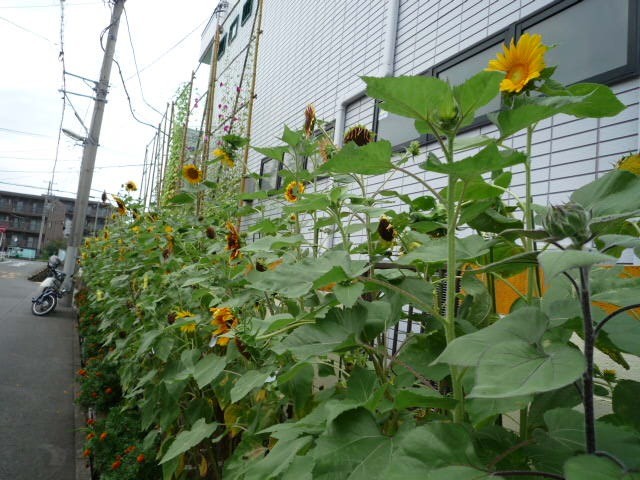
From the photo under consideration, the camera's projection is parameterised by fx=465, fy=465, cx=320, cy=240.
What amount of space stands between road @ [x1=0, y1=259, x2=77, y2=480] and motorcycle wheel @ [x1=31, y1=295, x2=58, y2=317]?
1447 millimetres

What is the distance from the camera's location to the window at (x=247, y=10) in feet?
27.9

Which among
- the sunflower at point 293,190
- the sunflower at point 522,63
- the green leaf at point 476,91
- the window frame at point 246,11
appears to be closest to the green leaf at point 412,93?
the green leaf at point 476,91

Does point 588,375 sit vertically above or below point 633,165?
below

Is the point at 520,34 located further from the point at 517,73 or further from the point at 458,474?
the point at 458,474

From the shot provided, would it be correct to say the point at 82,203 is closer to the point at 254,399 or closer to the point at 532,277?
the point at 254,399

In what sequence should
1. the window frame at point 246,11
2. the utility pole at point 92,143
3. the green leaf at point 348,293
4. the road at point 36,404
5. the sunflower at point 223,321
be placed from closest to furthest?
1. the green leaf at point 348,293
2. the sunflower at point 223,321
3. the road at point 36,404
4. the window frame at point 246,11
5. the utility pole at point 92,143

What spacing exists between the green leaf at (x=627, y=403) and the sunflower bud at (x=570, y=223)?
0.21 metres

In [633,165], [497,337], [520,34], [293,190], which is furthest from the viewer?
[520,34]

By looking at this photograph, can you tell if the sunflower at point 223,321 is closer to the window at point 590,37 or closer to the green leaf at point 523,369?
the green leaf at point 523,369

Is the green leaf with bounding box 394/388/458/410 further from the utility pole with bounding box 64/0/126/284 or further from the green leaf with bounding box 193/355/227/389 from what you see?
the utility pole with bounding box 64/0/126/284

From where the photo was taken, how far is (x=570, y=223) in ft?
1.40

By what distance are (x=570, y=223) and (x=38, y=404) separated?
3961mm

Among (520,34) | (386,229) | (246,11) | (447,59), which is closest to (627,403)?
(386,229)

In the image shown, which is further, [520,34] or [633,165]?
[520,34]
